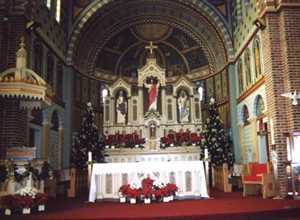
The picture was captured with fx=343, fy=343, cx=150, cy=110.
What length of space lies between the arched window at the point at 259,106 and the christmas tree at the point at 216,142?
2664mm

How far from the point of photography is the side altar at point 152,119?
58.5 feet

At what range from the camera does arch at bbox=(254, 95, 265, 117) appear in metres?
14.3

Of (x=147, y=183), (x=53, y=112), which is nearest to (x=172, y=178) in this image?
(x=147, y=183)

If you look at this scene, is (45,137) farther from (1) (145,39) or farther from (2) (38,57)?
(1) (145,39)

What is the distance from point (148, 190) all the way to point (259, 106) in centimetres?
745

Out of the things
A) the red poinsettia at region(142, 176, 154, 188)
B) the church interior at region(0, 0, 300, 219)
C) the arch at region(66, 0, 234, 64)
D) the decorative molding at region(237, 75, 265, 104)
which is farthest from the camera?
the arch at region(66, 0, 234, 64)

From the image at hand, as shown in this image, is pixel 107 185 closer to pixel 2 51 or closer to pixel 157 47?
pixel 2 51

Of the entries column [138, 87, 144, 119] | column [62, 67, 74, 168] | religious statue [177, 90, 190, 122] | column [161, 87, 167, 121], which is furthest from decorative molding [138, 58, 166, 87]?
column [62, 67, 74, 168]

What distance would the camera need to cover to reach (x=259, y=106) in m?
14.8

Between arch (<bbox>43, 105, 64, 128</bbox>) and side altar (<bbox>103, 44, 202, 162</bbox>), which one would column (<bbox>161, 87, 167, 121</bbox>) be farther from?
arch (<bbox>43, 105, 64, 128</bbox>)

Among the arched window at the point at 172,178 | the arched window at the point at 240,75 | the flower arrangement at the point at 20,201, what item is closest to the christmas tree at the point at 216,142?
the arched window at the point at 240,75

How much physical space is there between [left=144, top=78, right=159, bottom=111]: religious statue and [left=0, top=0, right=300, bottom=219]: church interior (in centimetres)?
6

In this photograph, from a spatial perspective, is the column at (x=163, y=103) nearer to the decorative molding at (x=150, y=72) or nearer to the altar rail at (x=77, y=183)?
the decorative molding at (x=150, y=72)

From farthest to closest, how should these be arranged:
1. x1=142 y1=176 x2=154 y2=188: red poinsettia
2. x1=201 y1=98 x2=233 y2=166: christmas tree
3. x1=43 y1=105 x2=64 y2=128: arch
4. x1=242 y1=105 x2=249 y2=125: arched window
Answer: x1=242 y1=105 x2=249 y2=125: arched window < x1=201 y1=98 x2=233 y2=166: christmas tree < x1=43 y1=105 x2=64 y2=128: arch < x1=142 y1=176 x2=154 y2=188: red poinsettia
